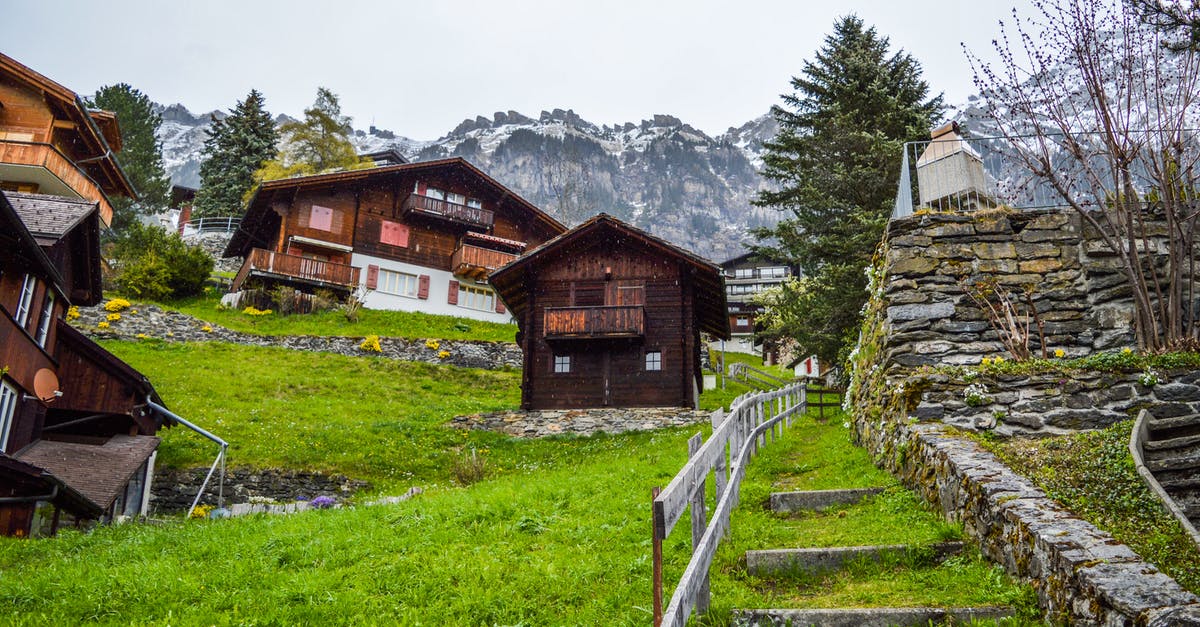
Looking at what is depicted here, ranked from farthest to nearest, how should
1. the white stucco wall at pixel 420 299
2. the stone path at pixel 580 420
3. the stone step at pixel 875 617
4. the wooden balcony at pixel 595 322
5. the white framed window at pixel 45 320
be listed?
the white stucco wall at pixel 420 299 < the wooden balcony at pixel 595 322 < the stone path at pixel 580 420 < the white framed window at pixel 45 320 < the stone step at pixel 875 617

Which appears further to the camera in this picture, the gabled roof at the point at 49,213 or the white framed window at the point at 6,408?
the gabled roof at the point at 49,213

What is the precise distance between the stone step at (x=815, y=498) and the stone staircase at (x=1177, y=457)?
2.81 metres

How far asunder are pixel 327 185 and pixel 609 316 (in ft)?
78.5

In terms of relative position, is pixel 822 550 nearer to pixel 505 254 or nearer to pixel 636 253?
pixel 636 253

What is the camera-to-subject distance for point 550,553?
7941 mm

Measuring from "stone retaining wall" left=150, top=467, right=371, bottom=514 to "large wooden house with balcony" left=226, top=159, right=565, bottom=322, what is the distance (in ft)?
72.7

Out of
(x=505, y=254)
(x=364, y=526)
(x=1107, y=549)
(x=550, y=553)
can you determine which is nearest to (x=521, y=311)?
(x=505, y=254)

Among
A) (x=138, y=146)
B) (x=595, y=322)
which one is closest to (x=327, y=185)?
(x=595, y=322)

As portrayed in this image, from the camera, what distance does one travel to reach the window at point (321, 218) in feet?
138

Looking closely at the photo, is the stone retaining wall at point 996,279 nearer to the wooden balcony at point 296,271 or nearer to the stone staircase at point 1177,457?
the stone staircase at point 1177,457

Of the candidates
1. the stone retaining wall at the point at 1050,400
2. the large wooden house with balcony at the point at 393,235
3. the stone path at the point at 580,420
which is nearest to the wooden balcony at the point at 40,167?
the large wooden house with balcony at the point at 393,235

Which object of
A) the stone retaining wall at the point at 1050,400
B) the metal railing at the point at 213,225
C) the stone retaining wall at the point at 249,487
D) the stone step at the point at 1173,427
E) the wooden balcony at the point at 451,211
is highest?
the metal railing at the point at 213,225

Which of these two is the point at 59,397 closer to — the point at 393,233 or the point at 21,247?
the point at 21,247

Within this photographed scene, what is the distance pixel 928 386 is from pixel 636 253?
678 inches
